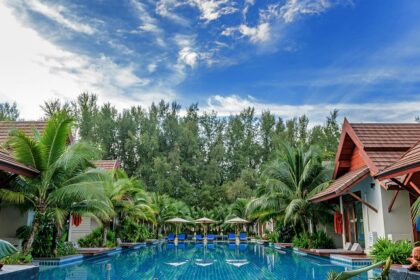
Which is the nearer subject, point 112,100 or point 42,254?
point 42,254

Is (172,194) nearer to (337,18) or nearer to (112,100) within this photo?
(112,100)

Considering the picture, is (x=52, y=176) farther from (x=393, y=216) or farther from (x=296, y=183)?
(x=296, y=183)

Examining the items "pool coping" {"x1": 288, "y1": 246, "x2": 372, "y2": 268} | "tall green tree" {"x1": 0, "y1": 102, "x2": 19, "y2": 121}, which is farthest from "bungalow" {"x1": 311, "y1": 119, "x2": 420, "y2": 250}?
"tall green tree" {"x1": 0, "y1": 102, "x2": 19, "y2": 121}

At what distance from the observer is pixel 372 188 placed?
12.1m

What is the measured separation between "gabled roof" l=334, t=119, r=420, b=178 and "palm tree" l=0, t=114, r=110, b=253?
8.28 meters

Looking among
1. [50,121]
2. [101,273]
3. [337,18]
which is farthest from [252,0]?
[101,273]

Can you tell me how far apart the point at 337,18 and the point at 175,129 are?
88.1ft

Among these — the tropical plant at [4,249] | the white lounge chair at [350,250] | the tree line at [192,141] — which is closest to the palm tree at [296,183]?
the white lounge chair at [350,250]

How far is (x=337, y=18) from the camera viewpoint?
18078mm

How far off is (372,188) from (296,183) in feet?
16.5

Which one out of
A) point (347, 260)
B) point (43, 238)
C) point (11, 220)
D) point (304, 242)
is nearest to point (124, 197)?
point (11, 220)

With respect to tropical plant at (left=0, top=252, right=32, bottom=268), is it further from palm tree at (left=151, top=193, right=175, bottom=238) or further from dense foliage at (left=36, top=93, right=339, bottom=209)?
dense foliage at (left=36, top=93, right=339, bottom=209)

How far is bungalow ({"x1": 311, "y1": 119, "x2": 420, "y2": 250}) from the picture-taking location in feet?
36.2

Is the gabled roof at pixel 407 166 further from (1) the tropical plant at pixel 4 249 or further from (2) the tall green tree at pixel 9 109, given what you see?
(2) the tall green tree at pixel 9 109
